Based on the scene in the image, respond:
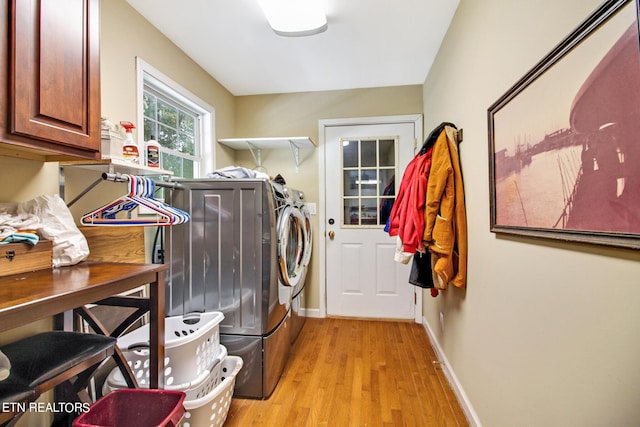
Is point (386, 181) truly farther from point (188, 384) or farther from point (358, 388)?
point (188, 384)

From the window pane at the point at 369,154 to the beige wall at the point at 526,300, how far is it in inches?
43.9

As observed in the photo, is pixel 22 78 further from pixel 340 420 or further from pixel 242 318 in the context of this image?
pixel 340 420

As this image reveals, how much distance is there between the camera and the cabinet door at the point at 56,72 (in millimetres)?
869

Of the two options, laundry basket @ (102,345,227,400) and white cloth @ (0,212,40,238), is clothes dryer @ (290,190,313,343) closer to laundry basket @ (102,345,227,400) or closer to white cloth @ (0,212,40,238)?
laundry basket @ (102,345,227,400)

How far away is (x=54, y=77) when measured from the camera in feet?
3.19

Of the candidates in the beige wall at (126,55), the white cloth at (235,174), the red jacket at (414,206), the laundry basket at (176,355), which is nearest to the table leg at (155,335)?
the laundry basket at (176,355)

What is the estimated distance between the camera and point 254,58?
2.35 metres

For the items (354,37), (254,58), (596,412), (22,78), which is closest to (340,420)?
(596,412)

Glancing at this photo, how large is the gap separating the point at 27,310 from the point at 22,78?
72 centimetres

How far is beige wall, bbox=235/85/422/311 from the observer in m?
2.90

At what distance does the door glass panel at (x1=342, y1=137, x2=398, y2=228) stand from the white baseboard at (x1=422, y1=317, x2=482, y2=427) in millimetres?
1230

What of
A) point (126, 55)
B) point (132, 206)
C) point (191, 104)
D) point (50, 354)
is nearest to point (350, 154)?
point (191, 104)

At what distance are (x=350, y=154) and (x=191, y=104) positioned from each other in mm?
1572

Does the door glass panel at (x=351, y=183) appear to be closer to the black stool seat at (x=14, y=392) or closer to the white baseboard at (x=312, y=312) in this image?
the white baseboard at (x=312, y=312)
